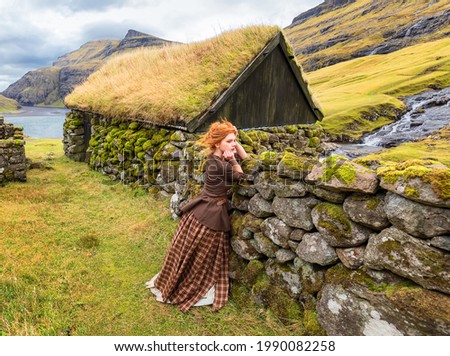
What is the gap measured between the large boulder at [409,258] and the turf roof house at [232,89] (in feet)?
22.2

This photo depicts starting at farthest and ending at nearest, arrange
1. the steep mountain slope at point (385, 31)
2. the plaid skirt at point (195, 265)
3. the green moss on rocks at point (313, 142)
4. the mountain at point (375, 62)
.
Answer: the steep mountain slope at point (385, 31), the mountain at point (375, 62), the green moss on rocks at point (313, 142), the plaid skirt at point (195, 265)

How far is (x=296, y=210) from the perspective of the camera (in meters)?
3.92

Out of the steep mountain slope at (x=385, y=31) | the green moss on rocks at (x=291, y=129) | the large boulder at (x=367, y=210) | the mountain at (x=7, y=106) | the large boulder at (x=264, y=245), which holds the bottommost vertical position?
the large boulder at (x=264, y=245)

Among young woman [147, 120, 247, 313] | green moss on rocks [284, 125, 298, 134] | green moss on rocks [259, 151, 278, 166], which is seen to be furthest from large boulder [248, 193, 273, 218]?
green moss on rocks [284, 125, 298, 134]

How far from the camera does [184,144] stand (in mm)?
8914

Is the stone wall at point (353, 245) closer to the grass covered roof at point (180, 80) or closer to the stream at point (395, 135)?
the grass covered roof at point (180, 80)

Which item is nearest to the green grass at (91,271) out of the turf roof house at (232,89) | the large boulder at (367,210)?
the large boulder at (367,210)

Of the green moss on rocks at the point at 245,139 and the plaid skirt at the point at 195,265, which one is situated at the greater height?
the green moss on rocks at the point at 245,139

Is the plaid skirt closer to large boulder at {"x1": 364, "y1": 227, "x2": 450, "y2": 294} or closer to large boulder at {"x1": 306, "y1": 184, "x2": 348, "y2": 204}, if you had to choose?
large boulder at {"x1": 306, "y1": 184, "x2": 348, "y2": 204}

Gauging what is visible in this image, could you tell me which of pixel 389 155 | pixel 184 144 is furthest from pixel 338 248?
pixel 389 155

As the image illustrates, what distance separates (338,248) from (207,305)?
2.42 m

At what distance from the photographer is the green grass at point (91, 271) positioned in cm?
416

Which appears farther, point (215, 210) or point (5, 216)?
point (5, 216)
